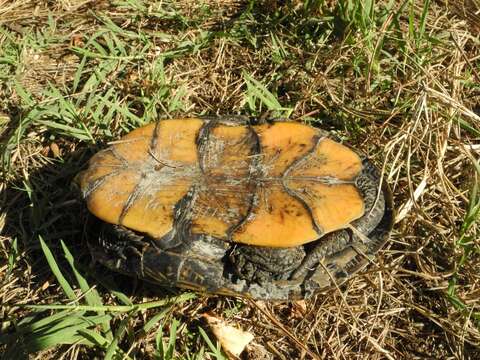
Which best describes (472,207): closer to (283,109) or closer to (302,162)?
(302,162)

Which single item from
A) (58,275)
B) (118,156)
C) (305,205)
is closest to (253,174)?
(305,205)

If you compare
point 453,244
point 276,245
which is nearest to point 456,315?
point 453,244

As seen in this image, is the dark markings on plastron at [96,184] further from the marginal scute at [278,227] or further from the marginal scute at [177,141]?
the marginal scute at [278,227]

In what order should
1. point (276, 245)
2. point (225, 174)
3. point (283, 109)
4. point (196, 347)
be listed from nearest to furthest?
point (276, 245) < point (225, 174) < point (196, 347) < point (283, 109)

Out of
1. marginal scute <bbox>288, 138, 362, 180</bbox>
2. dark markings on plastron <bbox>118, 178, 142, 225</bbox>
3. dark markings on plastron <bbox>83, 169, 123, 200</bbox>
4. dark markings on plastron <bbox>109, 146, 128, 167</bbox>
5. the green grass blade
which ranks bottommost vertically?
the green grass blade

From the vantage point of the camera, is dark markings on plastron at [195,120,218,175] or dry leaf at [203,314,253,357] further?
dry leaf at [203,314,253,357]

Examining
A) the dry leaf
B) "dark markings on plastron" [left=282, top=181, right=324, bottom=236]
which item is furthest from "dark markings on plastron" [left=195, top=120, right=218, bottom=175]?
the dry leaf

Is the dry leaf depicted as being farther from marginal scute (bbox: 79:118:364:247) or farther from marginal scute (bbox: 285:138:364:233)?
marginal scute (bbox: 285:138:364:233)

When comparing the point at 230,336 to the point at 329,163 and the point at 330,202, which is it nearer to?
the point at 330,202
